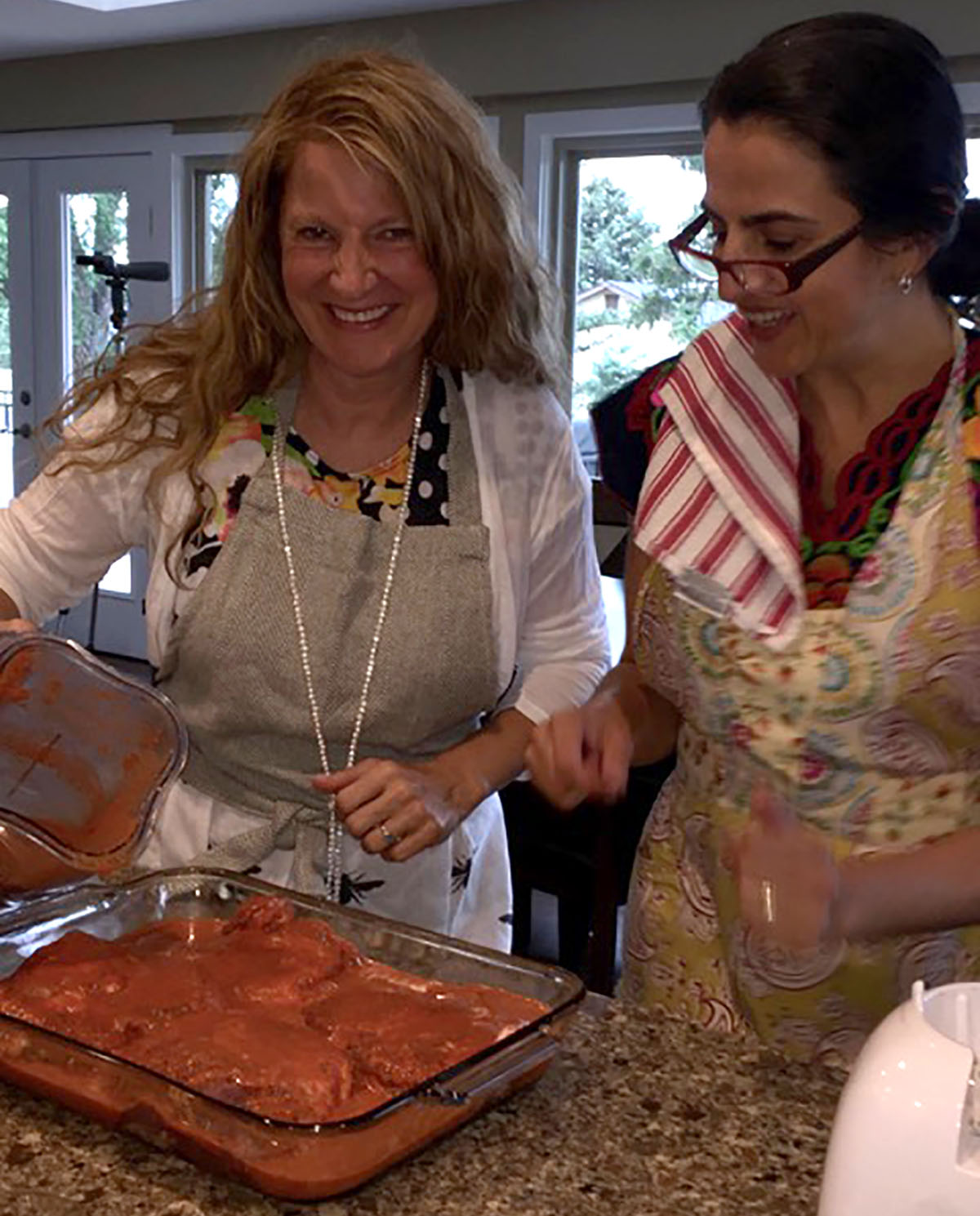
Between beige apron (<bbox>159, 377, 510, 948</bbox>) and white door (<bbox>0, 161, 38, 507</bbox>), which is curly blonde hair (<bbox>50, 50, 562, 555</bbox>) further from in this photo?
white door (<bbox>0, 161, 38, 507</bbox>)

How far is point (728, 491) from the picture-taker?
1312 millimetres

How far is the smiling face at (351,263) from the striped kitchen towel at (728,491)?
0.82 feet

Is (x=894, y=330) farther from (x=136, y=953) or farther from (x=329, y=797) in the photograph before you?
(x=136, y=953)

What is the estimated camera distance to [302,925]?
42.6 inches

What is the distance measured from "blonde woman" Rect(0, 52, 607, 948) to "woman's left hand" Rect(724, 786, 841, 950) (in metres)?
0.54

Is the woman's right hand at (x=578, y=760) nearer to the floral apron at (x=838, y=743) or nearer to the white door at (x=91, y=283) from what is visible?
the floral apron at (x=838, y=743)


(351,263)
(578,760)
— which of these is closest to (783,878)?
(578,760)

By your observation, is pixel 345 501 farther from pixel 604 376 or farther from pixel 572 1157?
pixel 604 376

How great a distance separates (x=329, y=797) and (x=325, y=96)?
632mm

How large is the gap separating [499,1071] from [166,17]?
4666mm

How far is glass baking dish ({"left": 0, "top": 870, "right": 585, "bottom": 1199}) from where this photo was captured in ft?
2.75

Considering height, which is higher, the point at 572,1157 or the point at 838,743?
the point at 838,743

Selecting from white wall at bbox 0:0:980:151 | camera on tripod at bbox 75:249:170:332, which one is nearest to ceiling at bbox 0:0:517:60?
white wall at bbox 0:0:980:151

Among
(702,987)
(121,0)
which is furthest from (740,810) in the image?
(121,0)
